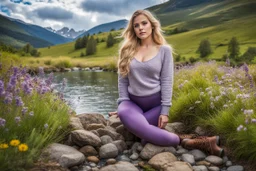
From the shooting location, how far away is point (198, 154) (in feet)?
15.1

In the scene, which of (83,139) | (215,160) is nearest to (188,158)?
(215,160)

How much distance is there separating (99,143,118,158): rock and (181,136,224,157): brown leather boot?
121 cm

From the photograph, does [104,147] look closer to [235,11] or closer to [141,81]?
[141,81]

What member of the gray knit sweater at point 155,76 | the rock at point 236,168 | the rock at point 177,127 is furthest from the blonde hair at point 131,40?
the rock at point 236,168

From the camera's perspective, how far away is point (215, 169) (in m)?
4.16

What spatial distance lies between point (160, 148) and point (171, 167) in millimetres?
796

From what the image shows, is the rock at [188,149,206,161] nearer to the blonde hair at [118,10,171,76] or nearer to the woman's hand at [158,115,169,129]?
the woman's hand at [158,115,169,129]

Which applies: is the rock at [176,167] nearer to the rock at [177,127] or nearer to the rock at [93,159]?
the rock at [93,159]

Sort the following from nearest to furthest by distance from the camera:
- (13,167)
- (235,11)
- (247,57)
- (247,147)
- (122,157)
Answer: (13,167), (247,147), (122,157), (247,57), (235,11)

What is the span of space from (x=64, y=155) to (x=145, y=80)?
1.94 meters

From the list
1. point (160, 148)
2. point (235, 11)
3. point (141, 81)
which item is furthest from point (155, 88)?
point (235, 11)

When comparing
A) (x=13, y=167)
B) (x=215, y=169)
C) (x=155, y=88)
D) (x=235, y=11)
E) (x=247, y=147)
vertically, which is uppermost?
(x=235, y=11)

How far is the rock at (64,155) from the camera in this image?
154 inches

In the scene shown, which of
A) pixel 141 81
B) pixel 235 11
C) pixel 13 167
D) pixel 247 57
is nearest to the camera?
pixel 13 167
